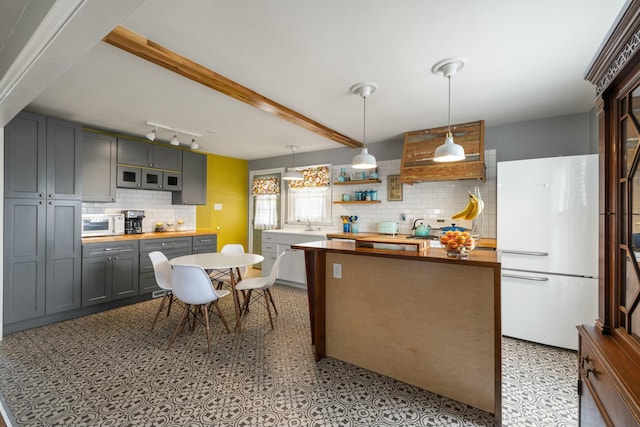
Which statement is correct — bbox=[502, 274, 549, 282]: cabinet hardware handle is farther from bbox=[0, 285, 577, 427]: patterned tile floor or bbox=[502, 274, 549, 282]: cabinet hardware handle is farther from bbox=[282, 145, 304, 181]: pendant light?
bbox=[282, 145, 304, 181]: pendant light

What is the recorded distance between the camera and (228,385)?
2.14 meters

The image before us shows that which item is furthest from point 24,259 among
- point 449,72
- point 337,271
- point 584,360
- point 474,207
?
point 584,360

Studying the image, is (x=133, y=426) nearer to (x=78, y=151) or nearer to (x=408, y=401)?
(x=408, y=401)

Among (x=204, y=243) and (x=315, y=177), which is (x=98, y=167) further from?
(x=315, y=177)

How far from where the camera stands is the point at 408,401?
199 cm

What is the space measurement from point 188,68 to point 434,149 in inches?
121

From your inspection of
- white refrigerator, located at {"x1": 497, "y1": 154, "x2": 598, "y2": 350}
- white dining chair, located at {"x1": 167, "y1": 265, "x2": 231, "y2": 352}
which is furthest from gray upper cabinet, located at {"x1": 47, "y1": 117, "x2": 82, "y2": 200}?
white refrigerator, located at {"x1": 497, "y1": 154, "x2": 598, "y2": 350}

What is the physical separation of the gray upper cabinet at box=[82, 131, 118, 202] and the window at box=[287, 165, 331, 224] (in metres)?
2.92

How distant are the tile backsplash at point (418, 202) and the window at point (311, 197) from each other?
180mm

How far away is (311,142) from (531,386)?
4.05 meters

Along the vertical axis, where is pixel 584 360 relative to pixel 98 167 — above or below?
below

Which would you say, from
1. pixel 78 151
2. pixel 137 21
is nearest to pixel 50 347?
pixel 78 151

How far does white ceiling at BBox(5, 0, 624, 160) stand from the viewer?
167 centimetres

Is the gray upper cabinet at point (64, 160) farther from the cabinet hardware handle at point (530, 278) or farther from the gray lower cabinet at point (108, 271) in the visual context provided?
the cabinet hardware handle at point (530, 278)
